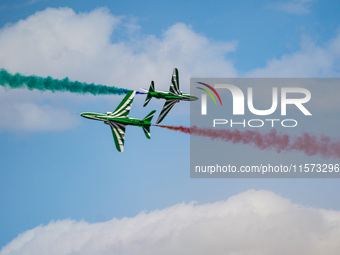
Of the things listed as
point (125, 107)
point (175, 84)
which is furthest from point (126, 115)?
point (175, 84)

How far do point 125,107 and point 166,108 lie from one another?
7.29 metres

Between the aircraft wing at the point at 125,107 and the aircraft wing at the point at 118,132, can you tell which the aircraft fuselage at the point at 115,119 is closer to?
the aircraft wing at the point at 118,132

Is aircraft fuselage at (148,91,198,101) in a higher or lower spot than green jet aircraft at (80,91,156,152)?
higher

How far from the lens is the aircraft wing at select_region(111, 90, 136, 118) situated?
117625mm

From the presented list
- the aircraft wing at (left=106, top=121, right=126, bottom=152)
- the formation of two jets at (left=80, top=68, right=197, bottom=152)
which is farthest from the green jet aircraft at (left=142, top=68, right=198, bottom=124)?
the aircraft wing at (left=106, top=121, right=126, bottom=152)

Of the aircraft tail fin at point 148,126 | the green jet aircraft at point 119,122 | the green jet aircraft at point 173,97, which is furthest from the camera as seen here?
the green jet aircraft at point 173,97

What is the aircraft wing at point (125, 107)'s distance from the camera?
11762 cm

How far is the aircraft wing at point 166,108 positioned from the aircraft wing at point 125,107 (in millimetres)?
5539

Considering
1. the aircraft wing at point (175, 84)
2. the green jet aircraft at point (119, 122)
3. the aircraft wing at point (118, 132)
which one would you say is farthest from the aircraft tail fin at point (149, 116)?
the aircraft wing at point (175, 84)

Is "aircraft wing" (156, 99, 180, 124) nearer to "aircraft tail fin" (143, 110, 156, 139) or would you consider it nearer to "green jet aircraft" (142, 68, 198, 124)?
"green jet aircraft" (142, 68, 198, 124)

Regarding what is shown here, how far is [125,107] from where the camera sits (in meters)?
119

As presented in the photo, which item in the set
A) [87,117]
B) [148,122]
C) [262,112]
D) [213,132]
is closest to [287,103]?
[262,112]

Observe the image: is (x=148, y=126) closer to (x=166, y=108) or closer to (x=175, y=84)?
(x=166, y=108)

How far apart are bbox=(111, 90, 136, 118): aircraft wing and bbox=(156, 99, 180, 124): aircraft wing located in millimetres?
5539
